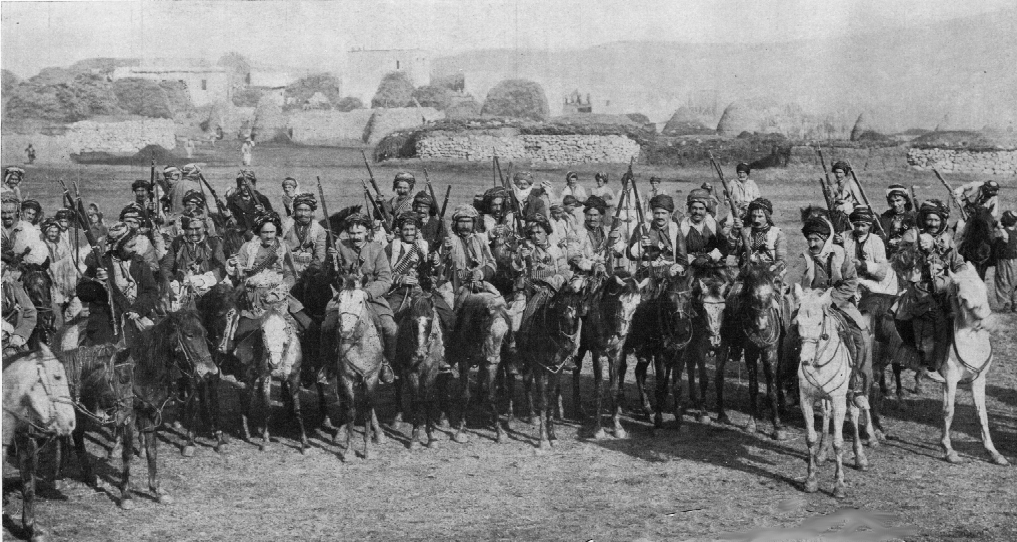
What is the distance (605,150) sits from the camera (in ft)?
105

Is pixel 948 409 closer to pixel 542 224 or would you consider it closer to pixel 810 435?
pixel 810 435

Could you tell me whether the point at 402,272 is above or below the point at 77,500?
above

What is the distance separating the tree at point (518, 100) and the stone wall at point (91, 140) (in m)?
11.4

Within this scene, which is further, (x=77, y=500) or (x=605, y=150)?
(x=605, y=150)

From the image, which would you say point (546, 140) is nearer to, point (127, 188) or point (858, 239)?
point (127, 188)

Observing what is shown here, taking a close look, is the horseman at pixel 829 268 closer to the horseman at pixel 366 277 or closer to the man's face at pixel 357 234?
the horseman at pixel 366 277

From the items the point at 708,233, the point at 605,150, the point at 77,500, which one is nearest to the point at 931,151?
the point at 605,150

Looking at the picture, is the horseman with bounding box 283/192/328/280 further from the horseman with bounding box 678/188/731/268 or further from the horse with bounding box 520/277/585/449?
the horseman with bounding box 678/188/731/268

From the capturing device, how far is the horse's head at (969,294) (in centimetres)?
1002

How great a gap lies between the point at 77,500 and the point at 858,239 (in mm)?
8509

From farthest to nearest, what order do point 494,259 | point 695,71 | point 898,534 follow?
point 695,71 < point 494,259 < point 898,534

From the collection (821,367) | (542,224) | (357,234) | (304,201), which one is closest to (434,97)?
(304,201)

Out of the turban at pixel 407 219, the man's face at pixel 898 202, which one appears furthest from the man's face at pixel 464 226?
the man's face at pixel 898 202

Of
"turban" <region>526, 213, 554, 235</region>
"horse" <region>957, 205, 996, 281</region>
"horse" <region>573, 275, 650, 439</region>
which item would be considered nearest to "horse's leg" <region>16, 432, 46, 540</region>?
"horse" <region>573, 275, 650, 439</region>
